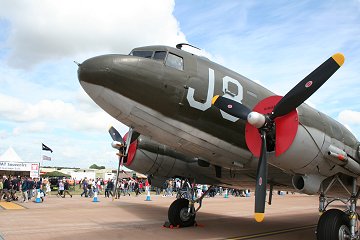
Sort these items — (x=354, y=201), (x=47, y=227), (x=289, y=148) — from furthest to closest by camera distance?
(x=47, y=227) → (x=354, y=201) → (x=289, y=148)

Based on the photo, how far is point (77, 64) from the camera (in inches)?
358

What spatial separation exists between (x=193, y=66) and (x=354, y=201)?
570cm

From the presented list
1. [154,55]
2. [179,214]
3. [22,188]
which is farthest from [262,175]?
[22,188]

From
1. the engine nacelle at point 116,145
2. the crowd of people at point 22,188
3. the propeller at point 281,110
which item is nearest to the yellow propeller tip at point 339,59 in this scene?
the propeller at point 281,110

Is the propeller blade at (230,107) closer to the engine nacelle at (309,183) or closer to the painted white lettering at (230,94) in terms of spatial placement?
the painted white lettering at (230,94)

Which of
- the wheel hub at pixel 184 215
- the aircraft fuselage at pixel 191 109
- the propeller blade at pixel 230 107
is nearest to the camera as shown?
the aircraft fuselage at pixel 191 109

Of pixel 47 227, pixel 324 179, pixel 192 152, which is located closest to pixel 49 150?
pixel 47 227

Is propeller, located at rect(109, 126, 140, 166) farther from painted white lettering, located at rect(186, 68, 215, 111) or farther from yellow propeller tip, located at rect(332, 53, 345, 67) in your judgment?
yellow propeller tip, located at rect(332, 53, 345, 67)

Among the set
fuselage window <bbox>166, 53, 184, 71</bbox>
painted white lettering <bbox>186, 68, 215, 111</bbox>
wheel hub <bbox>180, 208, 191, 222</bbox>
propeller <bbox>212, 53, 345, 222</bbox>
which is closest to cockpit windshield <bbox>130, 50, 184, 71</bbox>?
fuselage window <bbox>166, 53, 184, 71</bbox>

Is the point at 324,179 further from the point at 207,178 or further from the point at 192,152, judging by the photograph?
the point at 207,178

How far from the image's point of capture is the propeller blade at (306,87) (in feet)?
27.7

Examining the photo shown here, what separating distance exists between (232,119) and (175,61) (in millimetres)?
2310

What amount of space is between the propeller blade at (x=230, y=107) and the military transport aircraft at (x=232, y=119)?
0.03 meters

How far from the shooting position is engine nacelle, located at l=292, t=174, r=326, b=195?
9391 millimetres
